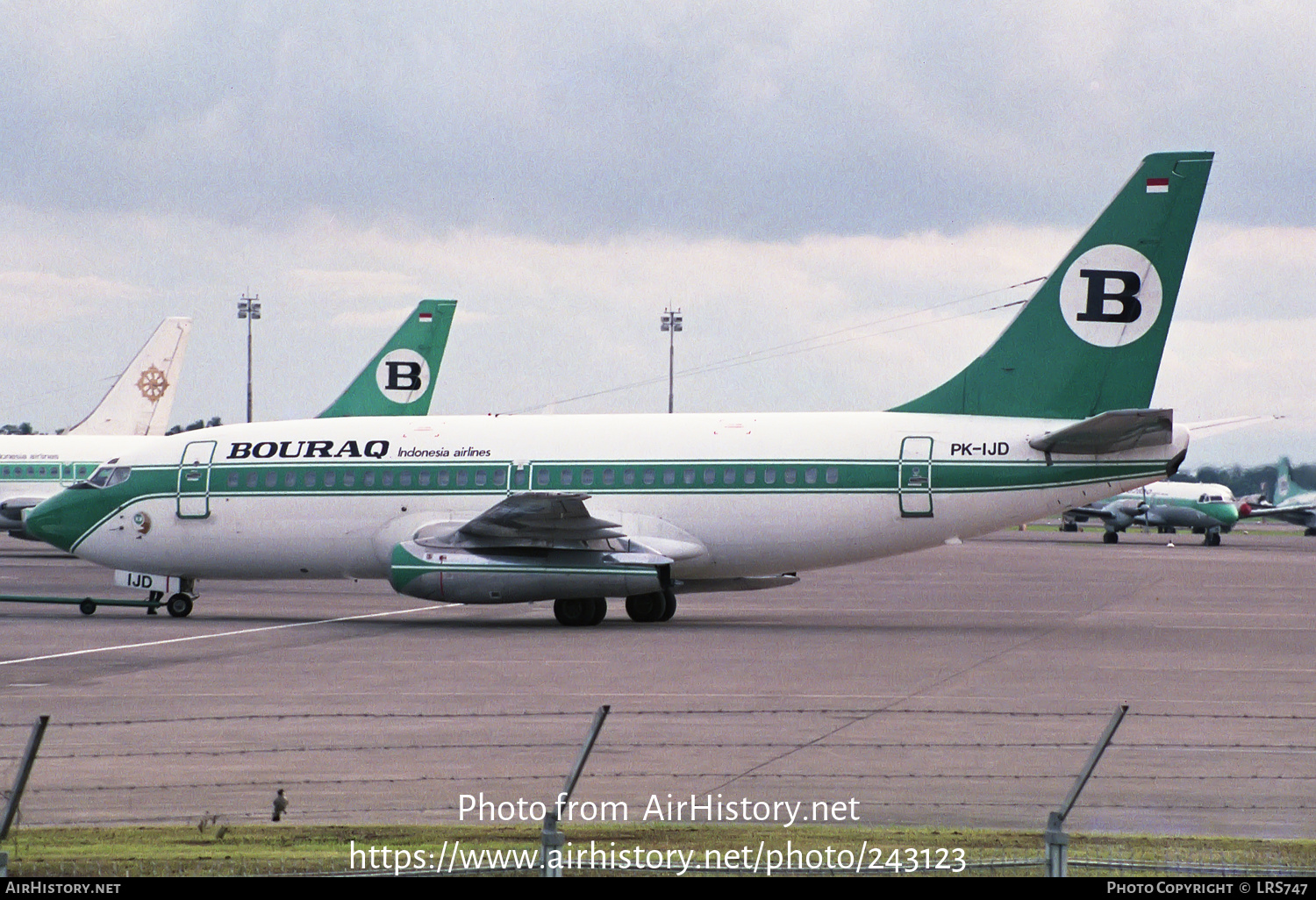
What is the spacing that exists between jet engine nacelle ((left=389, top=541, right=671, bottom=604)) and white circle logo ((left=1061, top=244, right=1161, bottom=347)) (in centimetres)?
767

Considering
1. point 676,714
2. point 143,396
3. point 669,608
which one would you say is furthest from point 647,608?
point 143,396

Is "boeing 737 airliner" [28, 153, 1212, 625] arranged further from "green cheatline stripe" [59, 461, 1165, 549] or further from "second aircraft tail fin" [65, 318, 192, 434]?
"second aircraft tail fin" [65, 318, 192, 434]

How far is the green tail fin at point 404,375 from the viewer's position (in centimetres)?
4538

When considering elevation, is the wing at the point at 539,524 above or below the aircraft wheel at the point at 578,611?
above

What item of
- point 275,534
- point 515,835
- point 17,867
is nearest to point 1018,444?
point 275,534

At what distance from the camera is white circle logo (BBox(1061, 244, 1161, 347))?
26156mm

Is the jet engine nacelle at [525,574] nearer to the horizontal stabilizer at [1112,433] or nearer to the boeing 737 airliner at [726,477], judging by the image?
the boeing 737 airliner at [726,477]

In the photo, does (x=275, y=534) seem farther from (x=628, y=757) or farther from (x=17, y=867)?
(x=17, y=867)

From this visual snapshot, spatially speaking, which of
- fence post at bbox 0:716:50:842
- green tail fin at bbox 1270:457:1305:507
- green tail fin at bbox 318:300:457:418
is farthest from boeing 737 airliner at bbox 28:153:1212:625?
green tail fin at bbox 1270:457:1305:507

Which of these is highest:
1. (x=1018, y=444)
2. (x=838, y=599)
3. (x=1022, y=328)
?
(x=1022, y=328)

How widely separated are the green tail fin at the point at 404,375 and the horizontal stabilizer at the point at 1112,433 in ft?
76.3

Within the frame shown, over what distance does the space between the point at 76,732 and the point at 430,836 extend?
601cm

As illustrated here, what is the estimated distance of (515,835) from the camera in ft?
32.3

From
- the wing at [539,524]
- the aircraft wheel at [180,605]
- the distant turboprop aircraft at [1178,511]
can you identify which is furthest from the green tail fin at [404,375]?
the distant turboprop aircraft at [1178,511]
